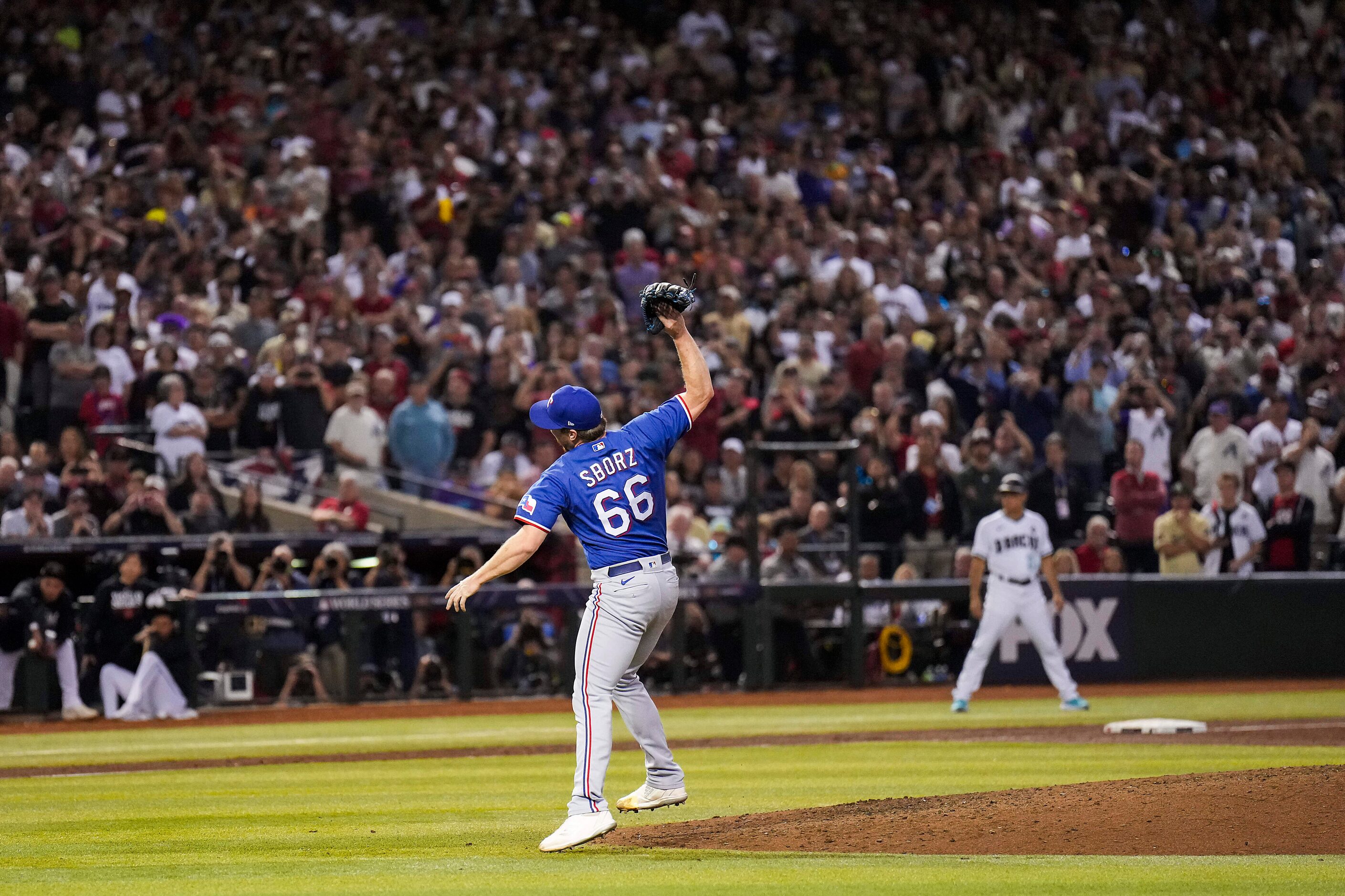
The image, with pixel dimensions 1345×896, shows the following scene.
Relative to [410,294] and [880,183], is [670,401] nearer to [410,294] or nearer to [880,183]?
[410,294]

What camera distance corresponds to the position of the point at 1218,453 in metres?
21.1

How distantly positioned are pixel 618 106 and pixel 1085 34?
8239mm

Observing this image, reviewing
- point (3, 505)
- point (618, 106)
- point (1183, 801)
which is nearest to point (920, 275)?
point (618, 106)

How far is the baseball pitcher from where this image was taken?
8.28m

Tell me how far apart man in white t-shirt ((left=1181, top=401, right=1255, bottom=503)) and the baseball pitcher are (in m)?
13.8

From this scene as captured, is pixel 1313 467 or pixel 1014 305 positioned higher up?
pixel 1014 305

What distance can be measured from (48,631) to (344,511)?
3.09 metres

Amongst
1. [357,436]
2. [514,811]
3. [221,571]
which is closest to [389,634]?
[221,571]

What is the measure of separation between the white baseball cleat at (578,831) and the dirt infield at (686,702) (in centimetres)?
971

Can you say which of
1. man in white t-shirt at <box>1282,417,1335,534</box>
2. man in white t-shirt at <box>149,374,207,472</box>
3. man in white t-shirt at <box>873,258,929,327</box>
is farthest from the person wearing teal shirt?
man in white t-shirt at <box>1282,417,1335,534</box>

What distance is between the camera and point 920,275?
2325 cm

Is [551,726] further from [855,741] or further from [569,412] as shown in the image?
[569,412]

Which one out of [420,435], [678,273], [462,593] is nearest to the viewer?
[462,593]

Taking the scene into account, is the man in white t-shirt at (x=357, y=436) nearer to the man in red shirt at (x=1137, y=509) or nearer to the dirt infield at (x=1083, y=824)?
the man in red shirt at (x=1137, y=509)
